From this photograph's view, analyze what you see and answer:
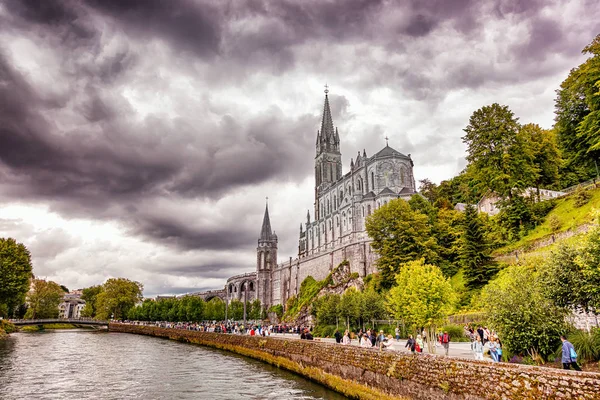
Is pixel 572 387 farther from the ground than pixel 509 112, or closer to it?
closer to it

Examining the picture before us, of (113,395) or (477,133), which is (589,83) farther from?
(113,395)

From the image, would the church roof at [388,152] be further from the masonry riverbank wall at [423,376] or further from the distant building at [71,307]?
the distant building at [71,307]

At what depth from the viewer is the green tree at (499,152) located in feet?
111

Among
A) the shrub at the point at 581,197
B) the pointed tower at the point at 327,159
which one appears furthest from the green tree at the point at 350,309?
the pointed tower at the point at 327,159

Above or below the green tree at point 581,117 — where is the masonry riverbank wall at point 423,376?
below

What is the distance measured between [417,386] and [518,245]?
24.8 m

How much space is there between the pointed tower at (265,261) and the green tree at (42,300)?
139 feet

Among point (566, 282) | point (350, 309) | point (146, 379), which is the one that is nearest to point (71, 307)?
point (350, 309)

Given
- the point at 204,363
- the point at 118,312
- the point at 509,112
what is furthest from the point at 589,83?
the point at 118,312

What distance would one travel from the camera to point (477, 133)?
3503cm

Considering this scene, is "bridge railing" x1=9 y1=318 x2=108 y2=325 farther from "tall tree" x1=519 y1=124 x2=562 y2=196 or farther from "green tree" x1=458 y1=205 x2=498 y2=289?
"tall tree" x1=519 y1=124 x2=562 y2=196

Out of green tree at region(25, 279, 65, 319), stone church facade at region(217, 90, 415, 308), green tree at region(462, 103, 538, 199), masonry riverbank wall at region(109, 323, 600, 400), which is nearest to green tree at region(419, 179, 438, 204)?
stone church facade at region(217, 90, 415, 308)

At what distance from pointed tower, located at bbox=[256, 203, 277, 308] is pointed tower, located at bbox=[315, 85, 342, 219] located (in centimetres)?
1247

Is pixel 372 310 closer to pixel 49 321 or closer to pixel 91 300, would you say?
pixel 49 321
